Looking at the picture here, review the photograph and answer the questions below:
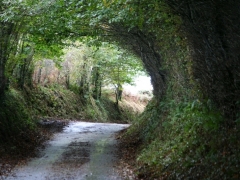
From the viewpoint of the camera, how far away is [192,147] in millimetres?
8023

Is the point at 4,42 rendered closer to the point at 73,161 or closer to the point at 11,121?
the point at 11,121

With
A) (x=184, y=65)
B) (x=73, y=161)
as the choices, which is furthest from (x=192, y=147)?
(x=73, y=161)

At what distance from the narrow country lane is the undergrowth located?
4.24 ft

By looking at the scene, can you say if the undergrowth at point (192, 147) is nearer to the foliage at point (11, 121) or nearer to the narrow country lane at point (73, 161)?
the narrow country lane at point (73, 161)

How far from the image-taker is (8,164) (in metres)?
9.87

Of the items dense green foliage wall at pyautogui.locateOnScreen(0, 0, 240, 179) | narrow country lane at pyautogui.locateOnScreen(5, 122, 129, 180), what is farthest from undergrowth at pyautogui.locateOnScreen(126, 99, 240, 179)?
narrow country lane at pyautogui.locateOnScreen(5, 122, 129, 180)

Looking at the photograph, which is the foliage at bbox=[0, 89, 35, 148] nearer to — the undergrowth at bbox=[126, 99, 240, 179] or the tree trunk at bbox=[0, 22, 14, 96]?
the tree trunk at bbox=[0, 22, 14, 96]

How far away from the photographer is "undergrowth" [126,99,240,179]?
6434 millimetres

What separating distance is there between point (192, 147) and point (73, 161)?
4433 mm

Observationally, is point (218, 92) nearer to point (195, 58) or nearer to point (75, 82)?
point (195, 58)

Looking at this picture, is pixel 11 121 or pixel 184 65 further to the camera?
pixel 11 121

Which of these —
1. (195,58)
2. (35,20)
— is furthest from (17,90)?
(195,58)

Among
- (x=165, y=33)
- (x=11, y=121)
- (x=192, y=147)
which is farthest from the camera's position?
(x=11, y=121)

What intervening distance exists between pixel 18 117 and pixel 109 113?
2116cm
